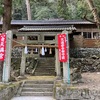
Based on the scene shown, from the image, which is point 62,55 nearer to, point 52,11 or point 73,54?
point 73,54

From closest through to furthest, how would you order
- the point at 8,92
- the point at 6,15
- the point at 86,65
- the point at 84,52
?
the point at 8,92
the point at 6,15
the point at 86,65
the point at 84,52

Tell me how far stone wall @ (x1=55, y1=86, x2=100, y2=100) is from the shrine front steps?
101cm

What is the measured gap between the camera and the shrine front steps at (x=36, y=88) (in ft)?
32.4

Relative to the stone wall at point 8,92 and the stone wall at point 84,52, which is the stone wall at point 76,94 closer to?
the stone wall at point 8,92

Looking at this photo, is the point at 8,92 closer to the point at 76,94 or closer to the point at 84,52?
the point at 76,94

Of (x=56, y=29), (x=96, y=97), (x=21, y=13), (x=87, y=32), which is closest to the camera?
(x=96, y=97)

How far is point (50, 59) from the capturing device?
17.9m

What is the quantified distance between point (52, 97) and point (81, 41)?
1279cm

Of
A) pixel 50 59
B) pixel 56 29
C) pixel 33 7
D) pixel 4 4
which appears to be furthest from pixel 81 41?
pixel 33 7

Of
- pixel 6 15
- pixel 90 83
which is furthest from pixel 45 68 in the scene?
pixel 6 15

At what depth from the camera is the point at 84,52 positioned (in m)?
20.8

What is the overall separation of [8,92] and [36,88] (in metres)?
1.75

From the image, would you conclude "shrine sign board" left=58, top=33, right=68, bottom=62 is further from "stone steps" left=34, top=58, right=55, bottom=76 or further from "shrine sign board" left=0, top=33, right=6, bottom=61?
"stone steps" left=34, top=58, right=55, bottom=76

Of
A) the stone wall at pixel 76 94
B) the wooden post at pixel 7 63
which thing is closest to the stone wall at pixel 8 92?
the wooden post at pixel 7 63
